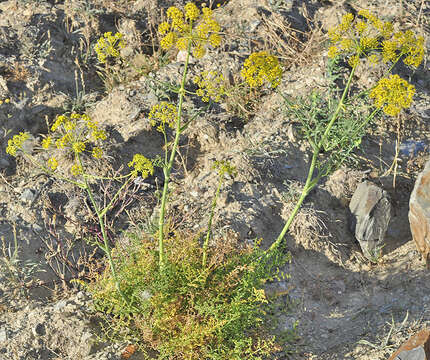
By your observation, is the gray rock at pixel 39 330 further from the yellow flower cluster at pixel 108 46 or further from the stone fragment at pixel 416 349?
the stone fragment at pixel 416 349

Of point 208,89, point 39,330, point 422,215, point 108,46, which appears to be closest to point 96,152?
point 108,46

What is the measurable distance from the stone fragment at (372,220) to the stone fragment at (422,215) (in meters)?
0.24

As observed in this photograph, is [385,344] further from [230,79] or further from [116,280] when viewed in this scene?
[230,79]

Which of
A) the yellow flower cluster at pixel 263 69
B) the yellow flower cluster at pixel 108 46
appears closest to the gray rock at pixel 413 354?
the yellow flower cluster at pixel 263 69

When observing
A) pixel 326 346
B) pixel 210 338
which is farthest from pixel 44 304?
pixel 326 346

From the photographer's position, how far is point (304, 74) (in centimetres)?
578

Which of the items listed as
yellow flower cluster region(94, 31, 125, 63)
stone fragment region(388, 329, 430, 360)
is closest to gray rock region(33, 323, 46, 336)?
yellow flower cluster region(94, 31, 125, 63)

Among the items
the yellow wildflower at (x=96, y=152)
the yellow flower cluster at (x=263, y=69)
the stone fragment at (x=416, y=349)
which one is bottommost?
the stone fragment at (x=416, y=349)

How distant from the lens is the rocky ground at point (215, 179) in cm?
→ 385

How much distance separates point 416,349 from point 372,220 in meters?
1.54

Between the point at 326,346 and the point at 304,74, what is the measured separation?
318 centimetres

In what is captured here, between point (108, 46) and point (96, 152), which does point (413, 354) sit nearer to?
point (96, 152)

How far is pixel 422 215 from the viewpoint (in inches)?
170

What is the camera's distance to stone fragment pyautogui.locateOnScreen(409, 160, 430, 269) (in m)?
4.31
